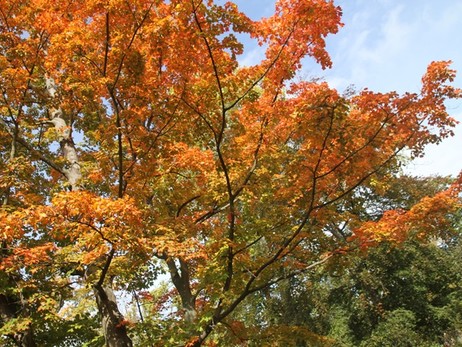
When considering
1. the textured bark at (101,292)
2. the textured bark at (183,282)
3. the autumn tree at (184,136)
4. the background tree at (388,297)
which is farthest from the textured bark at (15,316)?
the background tree at (388,297)

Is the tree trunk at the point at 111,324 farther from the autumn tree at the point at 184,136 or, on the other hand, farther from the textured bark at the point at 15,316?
the textured bark at the point at 15,316

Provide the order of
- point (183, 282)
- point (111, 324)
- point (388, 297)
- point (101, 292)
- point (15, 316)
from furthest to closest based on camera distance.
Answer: point (388, 297) < point (15, 316) < point (183, 282) < point (111, 324) < point (101, 292)

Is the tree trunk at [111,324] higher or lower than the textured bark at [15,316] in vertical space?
lower

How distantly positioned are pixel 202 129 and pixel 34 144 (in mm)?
5668

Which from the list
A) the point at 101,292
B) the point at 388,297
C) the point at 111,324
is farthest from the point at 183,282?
the point at 388,297

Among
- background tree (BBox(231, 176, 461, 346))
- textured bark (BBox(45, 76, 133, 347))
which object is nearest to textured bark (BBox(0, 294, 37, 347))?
textured bark (BBox(45, 76, 133, 347))

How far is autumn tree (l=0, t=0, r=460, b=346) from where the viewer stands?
530 cm

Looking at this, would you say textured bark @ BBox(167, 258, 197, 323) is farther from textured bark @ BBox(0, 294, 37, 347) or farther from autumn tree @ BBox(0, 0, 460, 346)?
textured bark @ BBox(0, 294, 37, 347)

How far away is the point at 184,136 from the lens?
6.64m

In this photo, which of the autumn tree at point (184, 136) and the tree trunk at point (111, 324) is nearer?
the autumn tree at point (184, 136)

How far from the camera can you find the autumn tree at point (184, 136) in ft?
17.4

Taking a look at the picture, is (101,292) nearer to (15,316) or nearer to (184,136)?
(184,136)

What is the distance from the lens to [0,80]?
6.80 metres

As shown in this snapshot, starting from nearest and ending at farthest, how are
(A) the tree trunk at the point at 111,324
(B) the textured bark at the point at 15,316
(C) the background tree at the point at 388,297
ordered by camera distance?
(A) the tree trunk at the point at 111,324
(B) the textured bark at the point at 15,316
(C) the background tree at the point at 388,297
